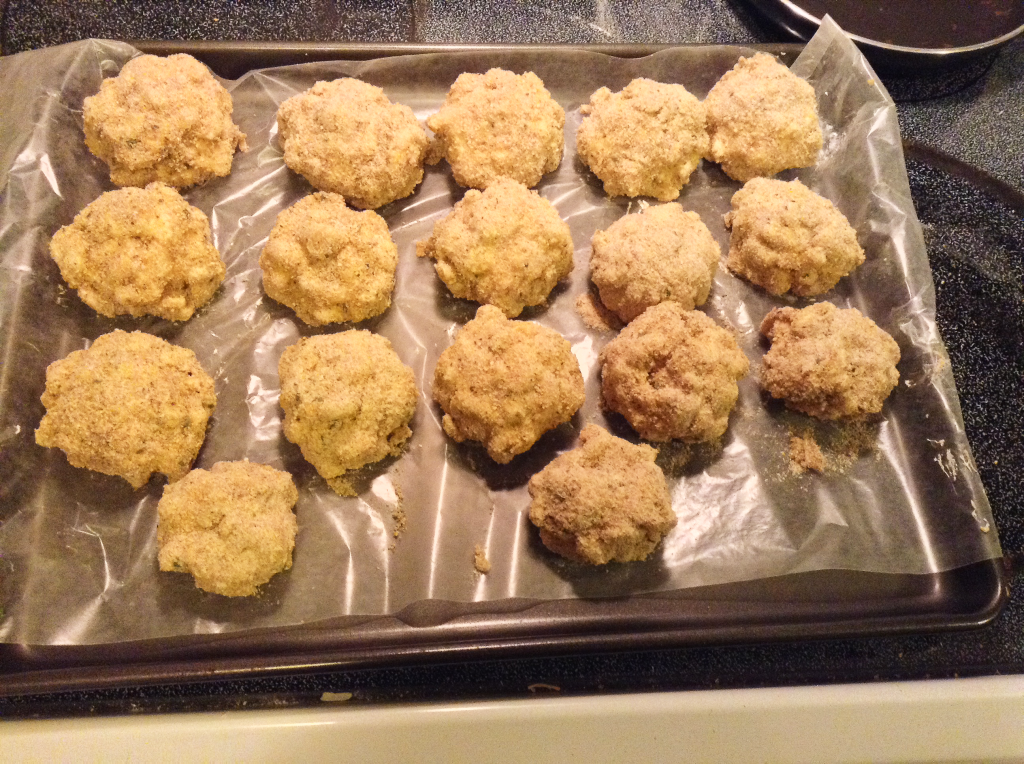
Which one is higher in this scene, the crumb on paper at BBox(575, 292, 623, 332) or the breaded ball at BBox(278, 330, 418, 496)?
the crumb on paper at BBox(575, 292, 623, 332)

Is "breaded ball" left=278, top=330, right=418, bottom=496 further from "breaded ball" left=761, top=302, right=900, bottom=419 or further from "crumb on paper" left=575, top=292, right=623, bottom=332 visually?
"breaded ball" left=761, top=302, right=900, bottom=419

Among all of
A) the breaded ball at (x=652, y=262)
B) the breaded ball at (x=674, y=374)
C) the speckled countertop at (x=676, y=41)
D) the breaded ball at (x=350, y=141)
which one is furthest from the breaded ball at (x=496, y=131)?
the breaded ball at (x=674, y=374)

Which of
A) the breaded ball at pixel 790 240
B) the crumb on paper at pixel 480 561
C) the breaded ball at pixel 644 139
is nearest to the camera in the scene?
the crumb on paper at pixel 480 561

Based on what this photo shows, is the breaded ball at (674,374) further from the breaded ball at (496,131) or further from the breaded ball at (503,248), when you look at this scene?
the breaded ball at (496,131)

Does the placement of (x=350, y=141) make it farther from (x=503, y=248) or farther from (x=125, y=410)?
(x=125, y=410)

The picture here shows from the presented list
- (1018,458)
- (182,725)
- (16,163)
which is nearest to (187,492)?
(182,725)

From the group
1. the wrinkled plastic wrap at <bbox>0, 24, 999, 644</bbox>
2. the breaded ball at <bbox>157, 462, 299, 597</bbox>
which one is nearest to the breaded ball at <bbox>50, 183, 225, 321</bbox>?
the wrinkled plastic wrap at <bbox>0, 24, 999, 644</bbox>

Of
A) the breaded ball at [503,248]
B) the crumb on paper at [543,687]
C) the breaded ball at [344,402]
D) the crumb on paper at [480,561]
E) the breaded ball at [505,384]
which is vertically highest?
the breaded ball at [503,248]
